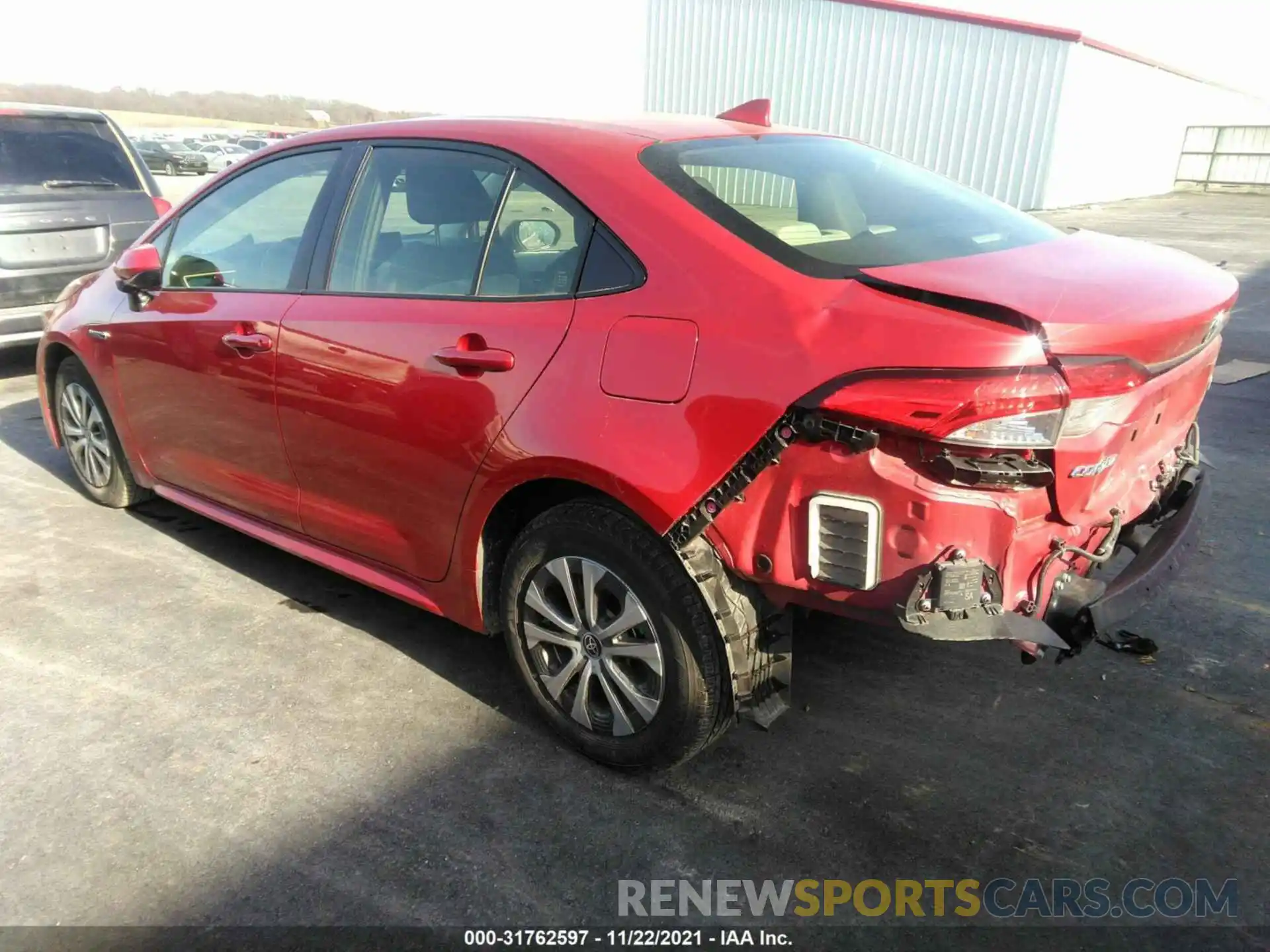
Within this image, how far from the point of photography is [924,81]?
21094 millimetres

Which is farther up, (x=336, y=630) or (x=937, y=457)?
(x=937, y=457)

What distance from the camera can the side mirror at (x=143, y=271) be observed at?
3.90m

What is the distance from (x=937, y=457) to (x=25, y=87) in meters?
118

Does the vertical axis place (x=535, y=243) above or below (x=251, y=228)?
above

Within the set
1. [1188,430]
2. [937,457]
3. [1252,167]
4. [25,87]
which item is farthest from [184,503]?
[25,87]

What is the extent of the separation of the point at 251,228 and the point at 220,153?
42301 mm

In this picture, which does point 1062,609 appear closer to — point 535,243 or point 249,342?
point 535,243

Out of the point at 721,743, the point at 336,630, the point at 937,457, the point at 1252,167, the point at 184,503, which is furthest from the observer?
the point at 1252,167

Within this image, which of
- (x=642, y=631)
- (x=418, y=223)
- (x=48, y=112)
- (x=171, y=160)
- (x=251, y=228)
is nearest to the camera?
(x=642, y=631)

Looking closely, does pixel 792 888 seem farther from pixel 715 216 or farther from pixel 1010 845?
pixel 715 216

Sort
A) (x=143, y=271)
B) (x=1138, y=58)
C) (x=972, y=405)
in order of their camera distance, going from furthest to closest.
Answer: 1. (x=1138, y=58)
2. (x=143, y=271)
3. (x=972, y=405)

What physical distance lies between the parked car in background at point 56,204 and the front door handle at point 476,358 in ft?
18.0

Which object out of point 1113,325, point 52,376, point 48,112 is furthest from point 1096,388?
point 48,112

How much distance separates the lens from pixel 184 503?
13.4ft
